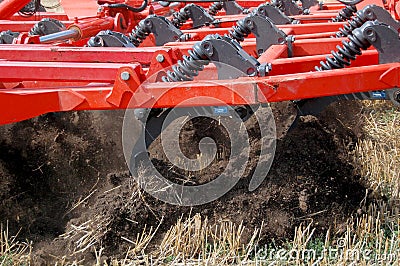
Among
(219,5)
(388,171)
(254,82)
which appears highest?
(254,82)

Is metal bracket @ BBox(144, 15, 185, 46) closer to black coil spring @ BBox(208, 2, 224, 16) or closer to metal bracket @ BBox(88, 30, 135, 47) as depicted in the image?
metal bracket @ BBox(88, 30, 135, 47)

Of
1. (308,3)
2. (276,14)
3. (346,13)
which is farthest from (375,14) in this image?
(308,3)

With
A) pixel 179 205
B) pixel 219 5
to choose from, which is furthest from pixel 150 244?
pixel 219 5

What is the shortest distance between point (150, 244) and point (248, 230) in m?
0.54

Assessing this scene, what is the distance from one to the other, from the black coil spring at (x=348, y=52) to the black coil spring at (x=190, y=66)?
0.66m

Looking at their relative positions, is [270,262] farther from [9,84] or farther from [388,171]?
[9,84]

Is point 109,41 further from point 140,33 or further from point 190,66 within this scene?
point 190,66

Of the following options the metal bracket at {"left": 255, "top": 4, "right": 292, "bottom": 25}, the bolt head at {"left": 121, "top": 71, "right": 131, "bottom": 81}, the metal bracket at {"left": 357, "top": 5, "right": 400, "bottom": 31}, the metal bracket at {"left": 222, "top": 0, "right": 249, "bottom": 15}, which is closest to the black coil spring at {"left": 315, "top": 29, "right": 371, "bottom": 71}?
the metal bracket at {"left": 357, "top": 5, "right": 400, "bottom": 31}

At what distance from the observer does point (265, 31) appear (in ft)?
13.5

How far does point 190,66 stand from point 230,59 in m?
0.22

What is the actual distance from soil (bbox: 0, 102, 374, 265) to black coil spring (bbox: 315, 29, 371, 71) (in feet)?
2.18

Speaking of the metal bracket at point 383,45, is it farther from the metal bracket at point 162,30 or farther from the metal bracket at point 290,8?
the metal bracket at point 290,8

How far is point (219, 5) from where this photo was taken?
627cm

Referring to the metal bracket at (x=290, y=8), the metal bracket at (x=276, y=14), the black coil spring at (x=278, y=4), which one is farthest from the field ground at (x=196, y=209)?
the metal bracket at (x=290, y=8)
